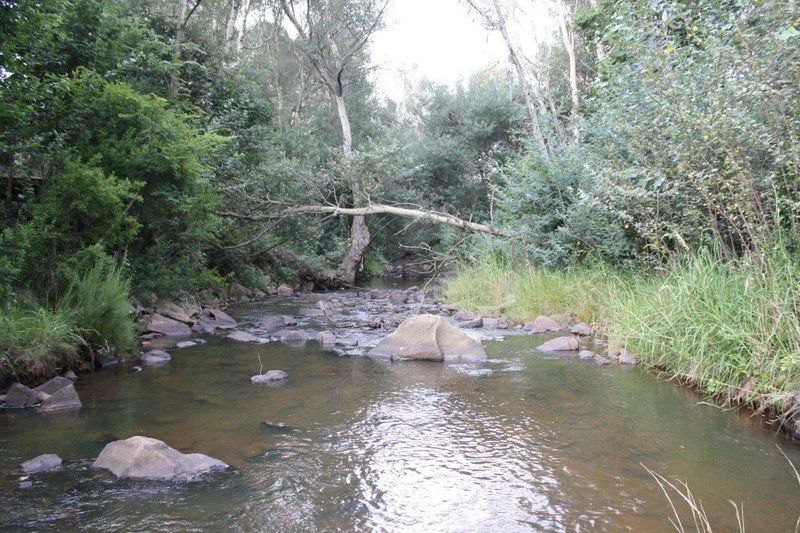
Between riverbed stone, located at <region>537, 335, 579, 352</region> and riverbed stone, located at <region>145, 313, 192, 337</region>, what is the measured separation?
575 cm

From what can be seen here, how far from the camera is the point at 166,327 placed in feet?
30.2

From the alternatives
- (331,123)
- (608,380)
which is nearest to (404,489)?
(608,380)

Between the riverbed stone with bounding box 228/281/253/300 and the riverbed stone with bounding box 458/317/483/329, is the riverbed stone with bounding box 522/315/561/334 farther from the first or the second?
the riverbed stone with bounding box 228/281/253/300

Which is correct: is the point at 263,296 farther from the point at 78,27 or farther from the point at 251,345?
the point at 78,27

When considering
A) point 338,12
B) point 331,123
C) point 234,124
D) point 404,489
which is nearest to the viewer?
point 404,489

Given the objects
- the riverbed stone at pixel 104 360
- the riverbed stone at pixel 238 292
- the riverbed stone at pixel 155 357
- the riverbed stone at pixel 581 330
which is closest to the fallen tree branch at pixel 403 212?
the riverbed stone at pixel 238 292

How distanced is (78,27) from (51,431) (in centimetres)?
726

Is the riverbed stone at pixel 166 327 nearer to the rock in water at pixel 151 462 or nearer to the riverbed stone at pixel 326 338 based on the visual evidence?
the riverbed stone at pixel 326 338

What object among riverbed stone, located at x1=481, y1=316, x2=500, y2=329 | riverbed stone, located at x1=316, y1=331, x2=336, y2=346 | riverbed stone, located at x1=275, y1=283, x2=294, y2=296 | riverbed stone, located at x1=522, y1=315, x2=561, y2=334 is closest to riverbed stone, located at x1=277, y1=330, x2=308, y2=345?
riverbed stone, located at x1=316, y1=331, x2=336, y2=346

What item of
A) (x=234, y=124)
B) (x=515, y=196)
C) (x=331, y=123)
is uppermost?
(x=331, y=123)

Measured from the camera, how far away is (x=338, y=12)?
22.6m

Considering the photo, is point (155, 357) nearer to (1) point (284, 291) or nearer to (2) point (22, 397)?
(2) point (22, 397)

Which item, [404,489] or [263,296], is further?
[263,296]

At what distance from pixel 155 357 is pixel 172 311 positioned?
8.89 feet
